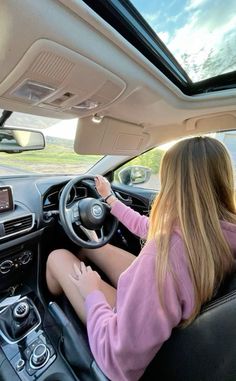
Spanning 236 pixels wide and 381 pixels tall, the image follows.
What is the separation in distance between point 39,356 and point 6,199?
750mm

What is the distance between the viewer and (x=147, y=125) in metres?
1.92

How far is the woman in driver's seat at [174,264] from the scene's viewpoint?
27.3 inches

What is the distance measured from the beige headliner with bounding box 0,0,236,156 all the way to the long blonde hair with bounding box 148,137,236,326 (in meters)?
0.40

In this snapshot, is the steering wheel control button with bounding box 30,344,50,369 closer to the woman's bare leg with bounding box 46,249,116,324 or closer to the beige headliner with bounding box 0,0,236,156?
the woman's bare leg with bounding box 46,249,116,324

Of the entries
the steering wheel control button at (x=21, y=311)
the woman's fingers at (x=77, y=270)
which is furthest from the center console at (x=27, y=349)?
the woman's fingers at (x=77, y=270)

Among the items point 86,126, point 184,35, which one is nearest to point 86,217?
point 86,126

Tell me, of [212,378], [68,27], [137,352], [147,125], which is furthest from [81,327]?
[147,125]

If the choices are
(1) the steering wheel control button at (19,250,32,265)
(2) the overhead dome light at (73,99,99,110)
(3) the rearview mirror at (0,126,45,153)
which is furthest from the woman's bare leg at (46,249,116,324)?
(2) the overhead dome light at (73,99,99,110)

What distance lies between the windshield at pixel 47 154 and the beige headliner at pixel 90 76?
5.0 inches

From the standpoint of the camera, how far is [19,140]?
5.33ft

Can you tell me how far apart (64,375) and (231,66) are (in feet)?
5.42

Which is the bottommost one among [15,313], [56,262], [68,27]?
[15,313]

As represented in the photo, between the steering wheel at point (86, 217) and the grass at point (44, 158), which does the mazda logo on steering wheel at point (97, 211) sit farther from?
the grass at point (44, 158)

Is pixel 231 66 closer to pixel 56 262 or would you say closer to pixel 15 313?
pixel 56 262
